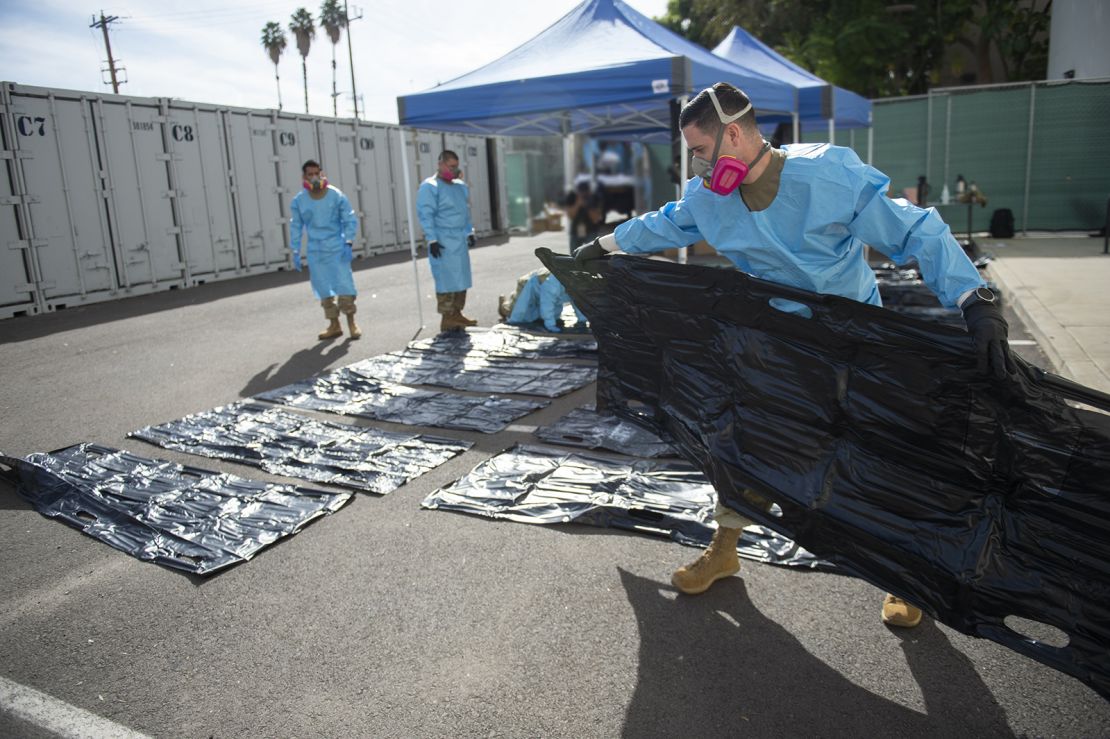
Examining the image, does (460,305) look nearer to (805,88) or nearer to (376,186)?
(805,88)

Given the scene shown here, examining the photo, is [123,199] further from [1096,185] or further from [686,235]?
[1096,185]

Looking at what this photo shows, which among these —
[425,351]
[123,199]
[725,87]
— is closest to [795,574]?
[725,87]

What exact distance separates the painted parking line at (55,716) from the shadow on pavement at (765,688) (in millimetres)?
1703

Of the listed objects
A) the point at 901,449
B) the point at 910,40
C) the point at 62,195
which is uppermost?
the point at 910,40

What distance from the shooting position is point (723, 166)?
2688mm

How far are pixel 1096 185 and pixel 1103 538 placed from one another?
52.9 feet

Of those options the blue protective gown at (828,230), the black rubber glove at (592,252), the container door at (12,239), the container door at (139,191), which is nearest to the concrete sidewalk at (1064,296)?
the blue protective gown at (828,230)

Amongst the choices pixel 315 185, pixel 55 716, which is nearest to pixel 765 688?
pixel 55 716

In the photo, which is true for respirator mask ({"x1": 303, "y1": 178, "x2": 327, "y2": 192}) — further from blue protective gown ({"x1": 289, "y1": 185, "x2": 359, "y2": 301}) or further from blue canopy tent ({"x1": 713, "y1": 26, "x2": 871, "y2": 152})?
blue canopy tent ({"x1": 713, "y1": 26, "x2": 871, "y2": 152})

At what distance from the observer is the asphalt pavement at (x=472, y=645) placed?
8.04 ft

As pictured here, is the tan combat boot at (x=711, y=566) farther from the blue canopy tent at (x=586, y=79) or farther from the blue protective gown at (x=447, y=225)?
the blue protective gown at (x=447, y=225)

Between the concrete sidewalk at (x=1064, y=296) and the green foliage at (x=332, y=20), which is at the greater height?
the green foliage at (x=332, y=20)

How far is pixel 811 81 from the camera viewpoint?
11805mm

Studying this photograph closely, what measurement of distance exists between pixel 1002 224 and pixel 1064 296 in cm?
736
